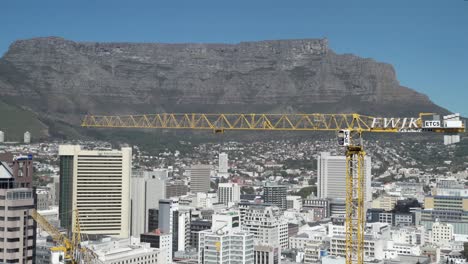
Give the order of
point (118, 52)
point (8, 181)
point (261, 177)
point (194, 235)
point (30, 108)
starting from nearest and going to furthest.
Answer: point (8, 181) < point (194, 235) < point (261, 177) < point (30, 108) < point (118, 52)

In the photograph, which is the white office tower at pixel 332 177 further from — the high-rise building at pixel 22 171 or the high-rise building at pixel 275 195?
the high-rise building at pixel 22 171

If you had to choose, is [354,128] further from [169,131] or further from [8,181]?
[169,131]

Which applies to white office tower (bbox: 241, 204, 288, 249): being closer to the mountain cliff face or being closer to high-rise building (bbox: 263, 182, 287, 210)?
high-rise building (bbox: 263, 182, 287, 210)

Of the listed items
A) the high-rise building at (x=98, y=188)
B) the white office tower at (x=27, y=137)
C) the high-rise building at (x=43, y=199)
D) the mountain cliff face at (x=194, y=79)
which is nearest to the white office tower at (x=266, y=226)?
the high-rise building at (x=98, y=188)

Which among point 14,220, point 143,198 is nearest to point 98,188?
point 143,198

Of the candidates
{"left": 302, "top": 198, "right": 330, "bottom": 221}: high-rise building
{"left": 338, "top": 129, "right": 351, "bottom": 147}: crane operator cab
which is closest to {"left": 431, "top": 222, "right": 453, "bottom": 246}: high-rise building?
{"left": 302, "top": 198, "right": 330, "bottom": 221}: high-rise building

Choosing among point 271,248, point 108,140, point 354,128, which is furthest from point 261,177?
point 354,128
